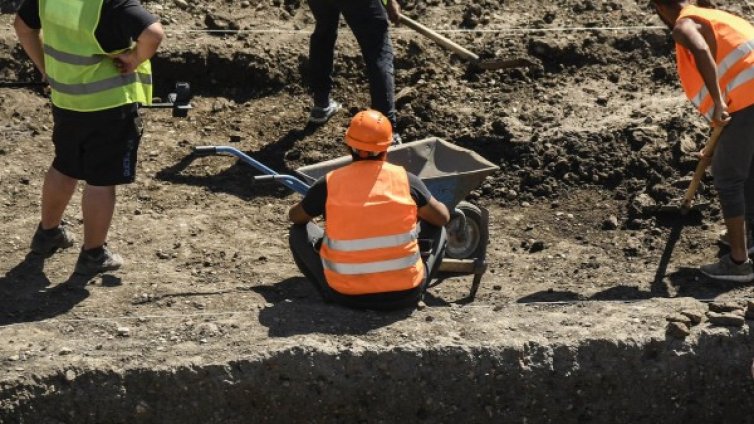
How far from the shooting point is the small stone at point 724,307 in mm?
6547

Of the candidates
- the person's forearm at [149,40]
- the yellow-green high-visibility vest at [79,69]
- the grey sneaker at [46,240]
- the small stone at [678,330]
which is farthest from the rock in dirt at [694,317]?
the grey sneaker at [46,240]

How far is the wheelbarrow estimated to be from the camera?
292 inches

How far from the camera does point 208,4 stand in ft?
34.5

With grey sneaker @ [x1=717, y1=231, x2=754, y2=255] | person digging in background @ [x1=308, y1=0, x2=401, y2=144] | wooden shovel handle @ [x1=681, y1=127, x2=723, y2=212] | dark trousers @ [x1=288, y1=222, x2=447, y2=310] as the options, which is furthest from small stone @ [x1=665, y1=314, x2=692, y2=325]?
person digging in background @ [x1=308, y1=0, x2=401, y2=144]

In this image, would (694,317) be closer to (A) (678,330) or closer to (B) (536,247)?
(A) (678,330)

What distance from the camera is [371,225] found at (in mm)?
6543

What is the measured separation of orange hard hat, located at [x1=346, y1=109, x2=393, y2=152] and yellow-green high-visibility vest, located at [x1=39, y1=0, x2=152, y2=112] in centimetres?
131

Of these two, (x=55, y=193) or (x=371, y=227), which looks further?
(x=55, y=193)

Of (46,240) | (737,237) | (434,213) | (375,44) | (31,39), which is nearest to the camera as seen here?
(434,213)

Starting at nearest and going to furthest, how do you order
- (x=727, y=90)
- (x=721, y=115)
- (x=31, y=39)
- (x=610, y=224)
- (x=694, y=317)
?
(x=694, y=317), (x=721, y=115), (x=31, y=39), (x=727, y=90), (x=610, y=224)

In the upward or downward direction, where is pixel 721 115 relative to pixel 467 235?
upward

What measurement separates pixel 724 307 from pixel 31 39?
371 cm

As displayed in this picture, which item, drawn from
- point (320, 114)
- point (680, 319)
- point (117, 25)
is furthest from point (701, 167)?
point (117, 25)

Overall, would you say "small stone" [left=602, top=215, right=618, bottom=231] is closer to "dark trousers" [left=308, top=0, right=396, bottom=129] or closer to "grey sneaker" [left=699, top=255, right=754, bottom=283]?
"grey sneaker" [left=699, top=255, right=754, bottom=283]
